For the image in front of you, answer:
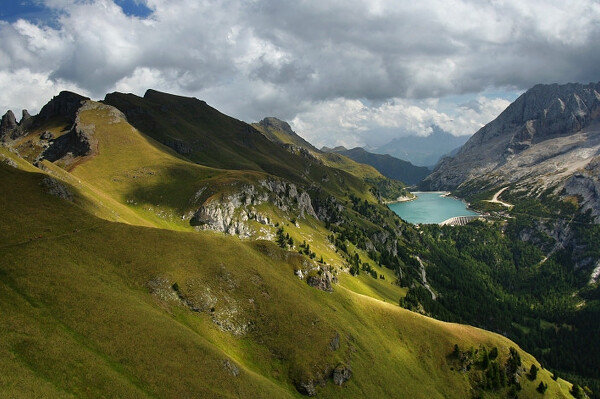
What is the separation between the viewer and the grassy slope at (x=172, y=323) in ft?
179

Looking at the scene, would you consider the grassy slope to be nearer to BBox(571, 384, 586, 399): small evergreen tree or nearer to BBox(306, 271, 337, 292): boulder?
BBox(306, 271, 337, 292): boulder

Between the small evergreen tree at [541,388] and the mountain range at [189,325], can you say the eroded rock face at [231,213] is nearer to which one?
the mountain range at [189,325]

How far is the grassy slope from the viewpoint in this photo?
54.5 metres

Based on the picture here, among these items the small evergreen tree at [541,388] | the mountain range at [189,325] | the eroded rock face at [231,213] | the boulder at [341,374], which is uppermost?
the eroded rock face at [231,213]

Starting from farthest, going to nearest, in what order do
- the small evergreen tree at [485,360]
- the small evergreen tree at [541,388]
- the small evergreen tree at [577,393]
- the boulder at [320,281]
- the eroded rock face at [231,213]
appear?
the eroded rock face at [231,213], the small evergreen tree at [577,393], the small evergreen tree at [541,388], the small evergreen tree at [485,360], the boulder at [320,281]

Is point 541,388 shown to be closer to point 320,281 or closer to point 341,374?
point 341,374

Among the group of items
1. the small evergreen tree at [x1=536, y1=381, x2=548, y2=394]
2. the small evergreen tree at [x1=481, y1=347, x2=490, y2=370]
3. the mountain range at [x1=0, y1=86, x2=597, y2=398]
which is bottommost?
the small evergreen tree at [x1=536, y1=381, x2=548, y2=394]

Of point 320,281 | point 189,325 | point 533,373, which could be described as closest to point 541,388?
point 533,373

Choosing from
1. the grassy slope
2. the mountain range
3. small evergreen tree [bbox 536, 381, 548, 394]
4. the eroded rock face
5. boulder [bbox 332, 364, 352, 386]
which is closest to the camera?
the grassy slope

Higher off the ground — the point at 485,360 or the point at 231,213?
the point at 231,213

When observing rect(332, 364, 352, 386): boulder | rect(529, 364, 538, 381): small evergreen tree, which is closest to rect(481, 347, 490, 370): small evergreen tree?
rect(529, 364, 538, 381): small evergreen tree

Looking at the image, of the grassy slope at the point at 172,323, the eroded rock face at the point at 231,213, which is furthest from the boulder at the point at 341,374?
the eroded rock face at the point at 231,213

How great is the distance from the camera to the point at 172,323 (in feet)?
230

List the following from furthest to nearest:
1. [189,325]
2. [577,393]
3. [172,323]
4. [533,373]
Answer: [577,393]
[533,373]
[189,325]
[172,323]
